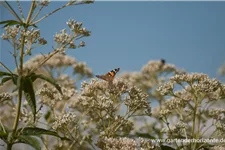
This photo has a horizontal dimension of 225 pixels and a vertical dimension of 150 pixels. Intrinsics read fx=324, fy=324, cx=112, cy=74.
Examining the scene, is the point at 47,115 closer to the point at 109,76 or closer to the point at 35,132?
the point at 109,76

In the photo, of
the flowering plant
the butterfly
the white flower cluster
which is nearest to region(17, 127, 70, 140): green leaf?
the flowering plant

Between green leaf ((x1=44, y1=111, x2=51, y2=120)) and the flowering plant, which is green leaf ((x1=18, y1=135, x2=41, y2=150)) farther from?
green leaf ((x1=44, y1=111, x2=51, y2=120))

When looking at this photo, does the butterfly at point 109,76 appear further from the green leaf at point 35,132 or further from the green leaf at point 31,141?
the green leaf at point 31,141

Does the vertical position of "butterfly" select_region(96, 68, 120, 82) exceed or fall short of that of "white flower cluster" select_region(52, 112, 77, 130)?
it exceeds it

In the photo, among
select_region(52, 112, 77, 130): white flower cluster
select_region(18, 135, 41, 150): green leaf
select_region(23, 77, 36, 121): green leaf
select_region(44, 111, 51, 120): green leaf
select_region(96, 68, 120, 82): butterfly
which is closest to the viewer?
select_region(18, 135, 41, 150): green leaf

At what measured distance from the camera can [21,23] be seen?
3736 mm

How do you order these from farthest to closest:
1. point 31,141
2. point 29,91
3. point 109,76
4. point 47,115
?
point 47,115, point 109,76, point 29,91, point 31,141

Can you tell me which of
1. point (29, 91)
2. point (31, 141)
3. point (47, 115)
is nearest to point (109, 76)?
point (29, 91)

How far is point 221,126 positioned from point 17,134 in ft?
11.8

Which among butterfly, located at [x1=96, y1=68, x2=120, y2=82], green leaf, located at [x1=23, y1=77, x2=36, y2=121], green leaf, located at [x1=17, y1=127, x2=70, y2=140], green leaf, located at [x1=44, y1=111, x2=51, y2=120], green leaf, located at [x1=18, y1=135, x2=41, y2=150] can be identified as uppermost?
butterfly, located at [x1=96, y1=68, x2=120, y2=82]

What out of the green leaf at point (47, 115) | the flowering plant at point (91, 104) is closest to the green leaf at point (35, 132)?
the flowering plant at point (91, 104)

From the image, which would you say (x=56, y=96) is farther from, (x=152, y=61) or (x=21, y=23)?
(x=152, y=61)

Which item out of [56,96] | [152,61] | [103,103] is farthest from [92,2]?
[152,61]

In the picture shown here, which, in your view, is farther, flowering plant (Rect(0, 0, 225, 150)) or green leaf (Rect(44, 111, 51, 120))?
green leaf (Rect(44, 111, 51, 120))
